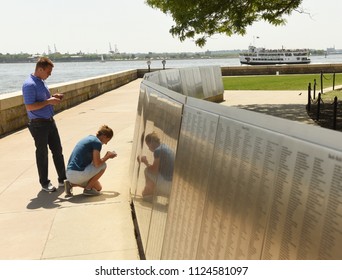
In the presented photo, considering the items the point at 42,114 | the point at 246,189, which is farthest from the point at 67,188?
the point at 246,189

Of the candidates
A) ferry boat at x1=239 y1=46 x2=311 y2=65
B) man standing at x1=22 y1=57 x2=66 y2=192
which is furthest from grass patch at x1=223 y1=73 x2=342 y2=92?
ferry boat at x1=239 y1=46 x2=311 y2=65

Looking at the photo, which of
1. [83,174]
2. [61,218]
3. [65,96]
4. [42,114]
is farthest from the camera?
[65,96]

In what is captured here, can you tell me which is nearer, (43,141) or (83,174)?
(83,174)

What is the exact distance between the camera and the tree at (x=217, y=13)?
13.9 m

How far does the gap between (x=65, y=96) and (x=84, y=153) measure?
1171 centimetres

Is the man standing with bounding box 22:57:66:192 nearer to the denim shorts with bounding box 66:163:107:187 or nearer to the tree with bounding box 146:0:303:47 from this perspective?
the denim shorts with bounding box 66:163:107:187

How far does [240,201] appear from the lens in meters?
2.26

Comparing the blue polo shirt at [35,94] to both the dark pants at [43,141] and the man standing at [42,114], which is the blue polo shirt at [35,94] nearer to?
the man standing at [42,114]

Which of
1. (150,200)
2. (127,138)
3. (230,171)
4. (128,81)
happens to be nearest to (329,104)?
(127,138)

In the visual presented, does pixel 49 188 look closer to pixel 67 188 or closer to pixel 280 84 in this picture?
pixel 67 188

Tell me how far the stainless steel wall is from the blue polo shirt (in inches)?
110

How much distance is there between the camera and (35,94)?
18.9 ft

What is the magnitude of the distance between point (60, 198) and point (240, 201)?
412 centimetres
